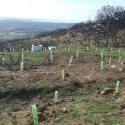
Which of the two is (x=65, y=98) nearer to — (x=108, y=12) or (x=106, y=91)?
(x=106, y=91)

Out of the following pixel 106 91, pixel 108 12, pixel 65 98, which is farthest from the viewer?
pixel 108 12

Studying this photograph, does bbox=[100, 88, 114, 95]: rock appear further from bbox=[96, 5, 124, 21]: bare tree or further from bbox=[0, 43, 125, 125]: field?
bbox=[96, 5, 124, 21]: bare tree

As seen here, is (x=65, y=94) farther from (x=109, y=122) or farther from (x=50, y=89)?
(x=109, y=122)

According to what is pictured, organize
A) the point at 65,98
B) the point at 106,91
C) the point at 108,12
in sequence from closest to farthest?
the point at 65,98 < the point at 106,91 < the point at 108,12

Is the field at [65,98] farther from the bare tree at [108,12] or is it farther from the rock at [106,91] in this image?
the bare tree at [108,12]

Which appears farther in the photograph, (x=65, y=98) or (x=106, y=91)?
(x=106, y=91)

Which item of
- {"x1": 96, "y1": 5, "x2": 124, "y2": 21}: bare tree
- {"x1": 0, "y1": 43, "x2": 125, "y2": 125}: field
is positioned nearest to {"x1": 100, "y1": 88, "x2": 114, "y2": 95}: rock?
{"x1": 0, "y1": 43, "x2": 125, "y2": 125}: field

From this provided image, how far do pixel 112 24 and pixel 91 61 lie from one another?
A: 33.3 meters

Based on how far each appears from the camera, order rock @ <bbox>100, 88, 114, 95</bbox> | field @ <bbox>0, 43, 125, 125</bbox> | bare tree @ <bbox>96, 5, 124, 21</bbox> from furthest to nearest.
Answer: bare tree @ <bbox>96, 5, 124, 21</bbox>
rock @ <bbox>100, 88, 114, 95</bbox>
field @ <bbox>0, 43, 125, 125</bbox>

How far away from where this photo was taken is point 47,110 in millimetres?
11391

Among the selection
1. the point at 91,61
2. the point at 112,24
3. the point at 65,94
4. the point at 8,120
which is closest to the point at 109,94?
the point at 65,94

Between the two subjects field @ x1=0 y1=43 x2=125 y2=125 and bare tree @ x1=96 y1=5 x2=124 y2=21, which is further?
bare tree @ x1=96 y1=5 x2=124 y2=21

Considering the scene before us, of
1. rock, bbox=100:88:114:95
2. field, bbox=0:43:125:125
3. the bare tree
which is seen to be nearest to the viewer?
field, bbox=0:43:125:125

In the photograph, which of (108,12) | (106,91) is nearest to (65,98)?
(106,91)
